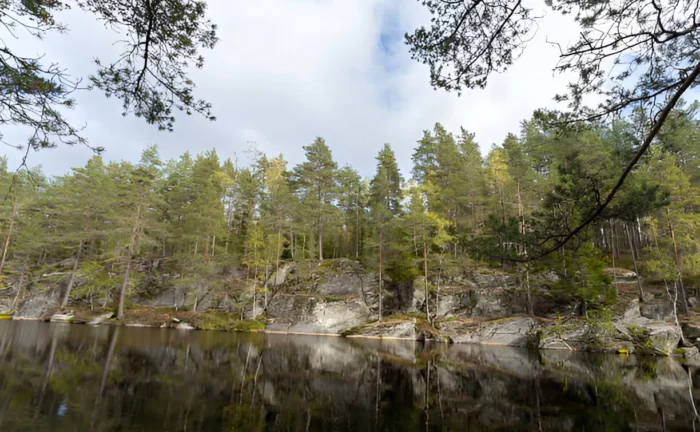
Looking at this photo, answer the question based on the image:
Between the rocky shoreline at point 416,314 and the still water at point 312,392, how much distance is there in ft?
20.9

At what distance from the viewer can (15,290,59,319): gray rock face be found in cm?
2497

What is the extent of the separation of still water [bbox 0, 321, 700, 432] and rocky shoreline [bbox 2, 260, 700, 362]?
20.9 feet

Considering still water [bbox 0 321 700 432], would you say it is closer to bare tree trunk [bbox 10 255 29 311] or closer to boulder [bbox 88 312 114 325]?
boulder [bbox 88 312 114 325]

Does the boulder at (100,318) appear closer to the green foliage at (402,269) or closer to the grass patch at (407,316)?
the grass patch at (407,316)

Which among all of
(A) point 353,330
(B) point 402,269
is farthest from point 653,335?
(A) point 353,330

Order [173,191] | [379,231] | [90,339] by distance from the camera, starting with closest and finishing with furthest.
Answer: [90,339] → [379,231] → [173,191]

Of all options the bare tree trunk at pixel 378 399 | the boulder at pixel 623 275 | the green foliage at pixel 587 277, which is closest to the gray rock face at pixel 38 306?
the bare tree trunk at pixel 378 399

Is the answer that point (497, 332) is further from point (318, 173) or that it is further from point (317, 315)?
point (318, 173)

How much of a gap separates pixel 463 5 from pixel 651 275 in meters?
31.0

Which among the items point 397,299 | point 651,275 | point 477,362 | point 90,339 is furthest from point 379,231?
point 651,275

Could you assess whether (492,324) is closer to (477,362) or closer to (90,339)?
(477,362)

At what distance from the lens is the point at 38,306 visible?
83.3 feet

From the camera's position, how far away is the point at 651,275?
24.6 m

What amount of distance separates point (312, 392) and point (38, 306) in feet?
97.7
